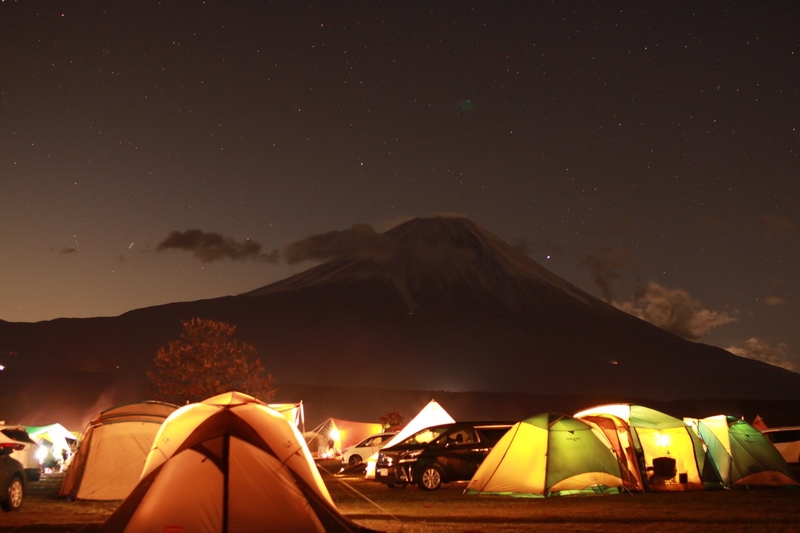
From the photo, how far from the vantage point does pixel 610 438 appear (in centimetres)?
1711

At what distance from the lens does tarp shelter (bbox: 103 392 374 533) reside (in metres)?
9.09

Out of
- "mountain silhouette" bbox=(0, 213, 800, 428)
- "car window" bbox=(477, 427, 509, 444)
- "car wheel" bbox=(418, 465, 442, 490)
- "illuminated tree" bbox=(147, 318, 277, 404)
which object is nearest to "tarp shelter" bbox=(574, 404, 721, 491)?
"car window" bbox=(477, 427, 509, 444)

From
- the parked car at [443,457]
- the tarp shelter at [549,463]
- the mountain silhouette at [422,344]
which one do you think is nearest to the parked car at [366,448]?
the parked car at [443,457]

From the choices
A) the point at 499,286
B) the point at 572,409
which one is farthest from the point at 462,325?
the point at 572,409

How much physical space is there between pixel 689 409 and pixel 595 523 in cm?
9065

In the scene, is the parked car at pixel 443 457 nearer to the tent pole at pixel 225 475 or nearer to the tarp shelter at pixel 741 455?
the tarp shelter at pixel 741 455

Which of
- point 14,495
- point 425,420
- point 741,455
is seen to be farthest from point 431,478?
point 14,495

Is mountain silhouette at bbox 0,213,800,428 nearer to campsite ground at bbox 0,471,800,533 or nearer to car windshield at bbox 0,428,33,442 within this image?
car windshield at bbox 0,428,33,442

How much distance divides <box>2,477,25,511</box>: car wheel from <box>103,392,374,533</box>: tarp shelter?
4.58 m

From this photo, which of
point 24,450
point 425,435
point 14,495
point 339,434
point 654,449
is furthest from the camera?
point 339,434

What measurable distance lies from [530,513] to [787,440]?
2038 centimetres

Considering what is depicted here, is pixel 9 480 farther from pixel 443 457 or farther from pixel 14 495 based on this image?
pixel 443 457

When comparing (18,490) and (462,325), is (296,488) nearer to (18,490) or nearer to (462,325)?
(18,490)

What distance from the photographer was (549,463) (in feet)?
50.9
